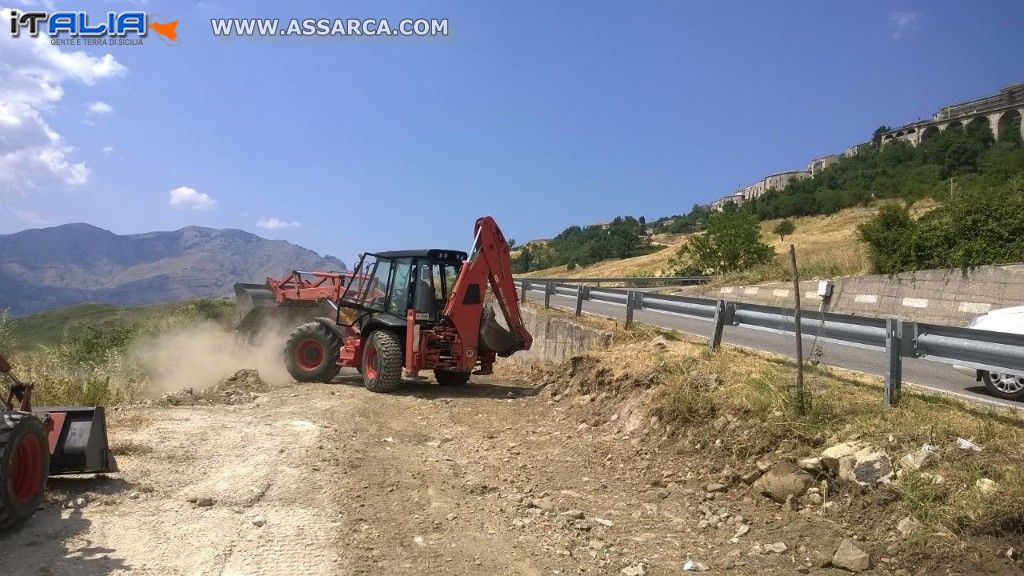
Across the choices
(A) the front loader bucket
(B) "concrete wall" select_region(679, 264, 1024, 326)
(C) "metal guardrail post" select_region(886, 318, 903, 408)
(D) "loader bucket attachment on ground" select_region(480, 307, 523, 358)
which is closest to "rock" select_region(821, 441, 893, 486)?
(C) "metal guardrail post" select_region(886, 318, 903, 408)

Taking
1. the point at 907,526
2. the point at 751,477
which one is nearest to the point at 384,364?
the point at 751,477

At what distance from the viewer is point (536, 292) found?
19312mm

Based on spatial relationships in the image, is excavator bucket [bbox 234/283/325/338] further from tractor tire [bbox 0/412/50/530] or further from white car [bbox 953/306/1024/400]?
white car [bbox 953/306/1024/400]

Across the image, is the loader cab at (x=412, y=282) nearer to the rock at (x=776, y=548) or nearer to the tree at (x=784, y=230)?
the rock at (x=776, y=548)

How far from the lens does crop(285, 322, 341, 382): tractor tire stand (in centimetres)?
1348

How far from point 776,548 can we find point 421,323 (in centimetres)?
831

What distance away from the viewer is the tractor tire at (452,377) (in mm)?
13016

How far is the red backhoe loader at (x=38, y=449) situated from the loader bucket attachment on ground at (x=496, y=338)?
6.81m

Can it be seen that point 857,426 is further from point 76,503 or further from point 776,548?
point 76,503

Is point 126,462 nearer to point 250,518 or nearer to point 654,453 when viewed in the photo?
point 250,518

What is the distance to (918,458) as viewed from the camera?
4684mm

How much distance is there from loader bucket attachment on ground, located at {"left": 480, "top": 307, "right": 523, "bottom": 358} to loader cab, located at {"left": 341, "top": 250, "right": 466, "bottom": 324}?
0.88 m

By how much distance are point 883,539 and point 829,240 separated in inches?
1989

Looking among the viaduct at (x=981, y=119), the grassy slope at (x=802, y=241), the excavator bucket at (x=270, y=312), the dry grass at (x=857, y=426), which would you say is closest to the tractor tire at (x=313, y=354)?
the excavator bucket at (x=270, y=312)
